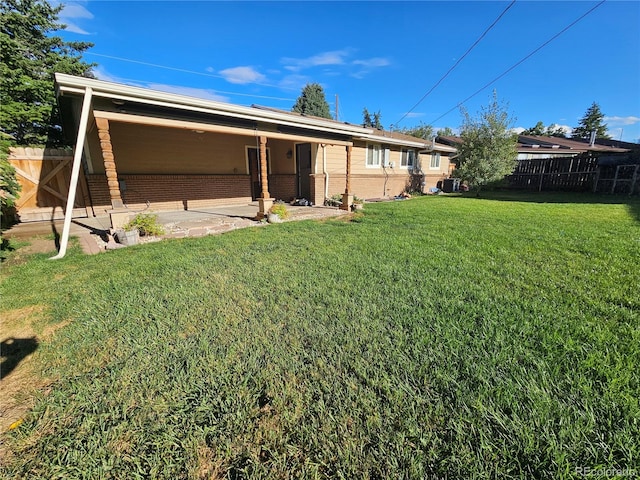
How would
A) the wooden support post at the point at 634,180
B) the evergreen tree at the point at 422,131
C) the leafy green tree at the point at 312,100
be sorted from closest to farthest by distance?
the wooden support post at the point at 634,180 < the leafy green tree at the point at 312,100 < the evergreen tree at the point at 422,131

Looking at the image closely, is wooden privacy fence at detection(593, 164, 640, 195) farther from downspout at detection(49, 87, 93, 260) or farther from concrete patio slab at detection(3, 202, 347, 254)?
downspout at detection(49, 87, 93, 260)

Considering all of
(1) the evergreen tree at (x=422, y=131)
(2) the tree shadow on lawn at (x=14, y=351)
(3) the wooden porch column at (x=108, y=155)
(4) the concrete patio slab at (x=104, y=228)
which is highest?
(1) the evergreen tree at (x=422, y=131)

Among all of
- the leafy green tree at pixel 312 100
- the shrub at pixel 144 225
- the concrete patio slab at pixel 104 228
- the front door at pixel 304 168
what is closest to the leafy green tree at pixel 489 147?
the front door at pixel 304 168

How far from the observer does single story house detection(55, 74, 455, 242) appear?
18.4 ft

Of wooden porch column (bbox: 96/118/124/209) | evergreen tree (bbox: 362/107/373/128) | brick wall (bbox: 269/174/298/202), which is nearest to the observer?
wooden porch column (bbox: 96/118/124/209)

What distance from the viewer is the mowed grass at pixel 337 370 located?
4.58ft

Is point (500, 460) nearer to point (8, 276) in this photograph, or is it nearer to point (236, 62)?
point (8, 276)

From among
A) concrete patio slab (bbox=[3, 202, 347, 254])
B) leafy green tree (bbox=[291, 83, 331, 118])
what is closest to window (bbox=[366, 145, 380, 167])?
concrete patio slab (bbox=[3, 202, 347, 254])

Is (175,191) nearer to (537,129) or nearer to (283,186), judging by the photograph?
(283,186)

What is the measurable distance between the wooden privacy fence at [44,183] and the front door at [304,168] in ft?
24.9

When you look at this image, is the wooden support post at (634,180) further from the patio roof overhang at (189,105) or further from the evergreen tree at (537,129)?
the evergreen tree at (537,129)

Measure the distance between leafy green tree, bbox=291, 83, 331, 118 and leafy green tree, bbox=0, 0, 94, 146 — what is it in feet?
90.0

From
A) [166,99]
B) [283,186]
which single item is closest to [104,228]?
[166,99]

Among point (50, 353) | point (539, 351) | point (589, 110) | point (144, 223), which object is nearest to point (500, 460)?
point (539, 351)
